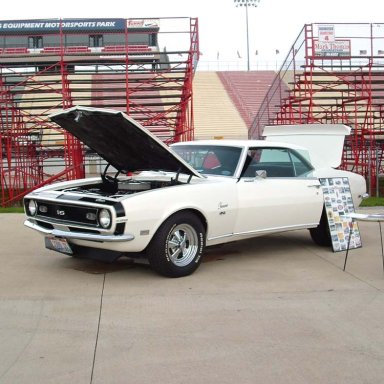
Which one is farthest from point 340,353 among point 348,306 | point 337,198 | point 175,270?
point 337,198

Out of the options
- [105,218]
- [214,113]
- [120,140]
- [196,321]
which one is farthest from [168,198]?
[214,113]

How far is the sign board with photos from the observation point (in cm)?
744

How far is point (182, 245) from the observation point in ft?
19.5

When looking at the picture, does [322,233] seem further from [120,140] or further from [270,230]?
[120,140]

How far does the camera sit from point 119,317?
4637 mm

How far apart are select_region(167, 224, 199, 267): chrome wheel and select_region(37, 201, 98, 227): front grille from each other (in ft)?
2.85

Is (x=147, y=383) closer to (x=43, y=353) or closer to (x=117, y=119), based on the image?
(x=43, y=353)

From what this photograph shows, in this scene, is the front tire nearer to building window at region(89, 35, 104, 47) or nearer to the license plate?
the license plate

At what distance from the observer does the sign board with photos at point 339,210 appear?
7.44 metres

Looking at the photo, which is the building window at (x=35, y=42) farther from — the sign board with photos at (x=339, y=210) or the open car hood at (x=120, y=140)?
the sign board with photos at (x=339, y=210)

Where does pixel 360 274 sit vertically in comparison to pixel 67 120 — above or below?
below

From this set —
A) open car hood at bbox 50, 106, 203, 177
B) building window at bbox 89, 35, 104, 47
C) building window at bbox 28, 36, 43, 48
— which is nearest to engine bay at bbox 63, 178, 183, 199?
open car hood at bbox 50, 106, 203, 177

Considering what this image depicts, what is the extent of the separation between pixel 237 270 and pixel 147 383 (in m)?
3.10

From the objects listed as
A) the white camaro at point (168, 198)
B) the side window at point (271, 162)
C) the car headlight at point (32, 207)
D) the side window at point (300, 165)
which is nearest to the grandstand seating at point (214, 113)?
the side window at point (300, 165)
